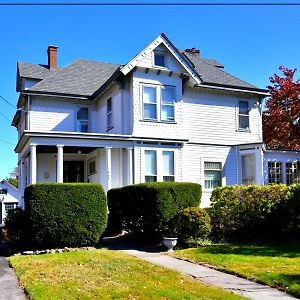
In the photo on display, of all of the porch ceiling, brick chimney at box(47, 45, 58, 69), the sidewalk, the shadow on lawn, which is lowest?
the sidewalk

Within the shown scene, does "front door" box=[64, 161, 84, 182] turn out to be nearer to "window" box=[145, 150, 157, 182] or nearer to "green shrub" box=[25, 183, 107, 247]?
"window" box=[145, 150, 157, 182]

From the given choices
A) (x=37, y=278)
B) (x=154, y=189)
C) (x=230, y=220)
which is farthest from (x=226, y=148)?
(x=37, y=278)

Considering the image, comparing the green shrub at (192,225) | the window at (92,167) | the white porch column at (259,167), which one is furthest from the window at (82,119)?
the green shrub at (192,225)

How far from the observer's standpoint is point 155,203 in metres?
14.6

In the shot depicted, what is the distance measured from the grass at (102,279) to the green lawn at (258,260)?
4.54 ft

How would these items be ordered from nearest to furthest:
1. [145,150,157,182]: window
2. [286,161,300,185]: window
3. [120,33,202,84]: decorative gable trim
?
[120,33,202,84]: decorative gable trim → [145,150,157,182]: window → [286,161,300,185]: window

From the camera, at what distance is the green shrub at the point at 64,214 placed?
13.7m

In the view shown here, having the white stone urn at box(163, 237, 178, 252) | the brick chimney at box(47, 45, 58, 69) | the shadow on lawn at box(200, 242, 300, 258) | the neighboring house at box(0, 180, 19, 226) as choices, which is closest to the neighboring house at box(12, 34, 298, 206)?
the brick chimney at box(47, 45, 58, 69)

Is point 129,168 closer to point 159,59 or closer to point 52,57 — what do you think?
point 159,59

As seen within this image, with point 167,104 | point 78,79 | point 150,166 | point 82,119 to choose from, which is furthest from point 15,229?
point 78,79

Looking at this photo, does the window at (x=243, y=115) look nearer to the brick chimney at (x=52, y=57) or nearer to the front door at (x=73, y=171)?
the front door at (x=73, y=171)

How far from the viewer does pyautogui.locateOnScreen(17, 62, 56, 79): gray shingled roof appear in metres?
25.9

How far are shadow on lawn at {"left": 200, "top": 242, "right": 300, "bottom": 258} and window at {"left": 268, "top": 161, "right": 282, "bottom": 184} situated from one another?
9155mm

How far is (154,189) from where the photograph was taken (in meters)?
14.7
